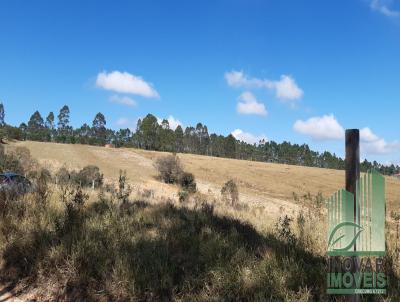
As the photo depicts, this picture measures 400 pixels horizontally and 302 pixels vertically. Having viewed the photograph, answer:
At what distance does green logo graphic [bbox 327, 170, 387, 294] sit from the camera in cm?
388

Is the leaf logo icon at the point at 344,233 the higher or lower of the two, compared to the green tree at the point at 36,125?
lower

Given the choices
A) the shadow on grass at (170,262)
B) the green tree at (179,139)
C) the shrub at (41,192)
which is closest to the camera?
the shadow on grass at (170,262)

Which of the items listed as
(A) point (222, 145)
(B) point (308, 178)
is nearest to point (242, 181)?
(B) point (308, 178)

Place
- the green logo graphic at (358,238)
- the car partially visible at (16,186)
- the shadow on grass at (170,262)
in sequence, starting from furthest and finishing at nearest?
the car partially visible at (16,186), the shadow on grass at (170,262), the green logo graphic at (358,238)

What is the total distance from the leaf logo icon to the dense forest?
132 meters

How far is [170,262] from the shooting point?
5484 mm

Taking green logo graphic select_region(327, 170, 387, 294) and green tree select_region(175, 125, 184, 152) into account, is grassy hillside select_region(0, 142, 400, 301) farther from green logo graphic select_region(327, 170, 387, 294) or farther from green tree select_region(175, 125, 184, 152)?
green tree select_region(175, 125, 184, 152)

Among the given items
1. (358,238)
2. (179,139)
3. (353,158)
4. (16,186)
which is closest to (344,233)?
(358,238)

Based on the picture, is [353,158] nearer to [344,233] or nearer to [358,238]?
[344,233]

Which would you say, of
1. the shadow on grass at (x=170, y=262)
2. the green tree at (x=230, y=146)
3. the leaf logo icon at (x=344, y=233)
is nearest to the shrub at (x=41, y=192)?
the shadow on grass at (x=170, y=262)

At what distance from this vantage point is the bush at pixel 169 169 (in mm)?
53500

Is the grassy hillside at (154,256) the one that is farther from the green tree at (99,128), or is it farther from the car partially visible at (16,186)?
the green tree at (99,128)

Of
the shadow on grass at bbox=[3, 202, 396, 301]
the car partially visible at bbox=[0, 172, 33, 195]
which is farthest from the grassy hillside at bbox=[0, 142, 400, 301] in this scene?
the car partially visible at bbox=[0, 172, 33, 195]

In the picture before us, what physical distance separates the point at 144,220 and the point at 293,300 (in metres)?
3.72
